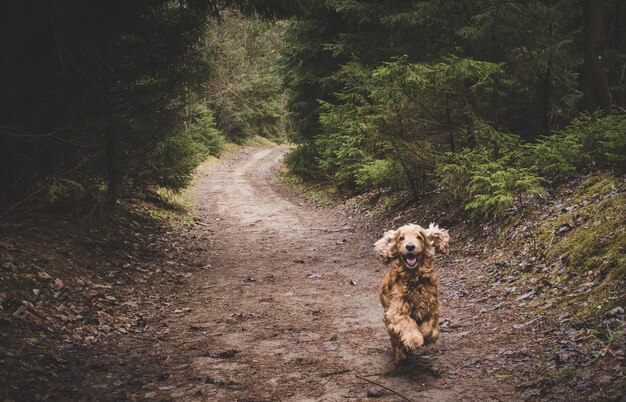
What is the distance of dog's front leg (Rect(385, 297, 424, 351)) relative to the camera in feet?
14.4

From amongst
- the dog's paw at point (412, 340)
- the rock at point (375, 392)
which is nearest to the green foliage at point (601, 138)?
the dog's paw at point (412, 340)

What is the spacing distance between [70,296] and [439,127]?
8455mm

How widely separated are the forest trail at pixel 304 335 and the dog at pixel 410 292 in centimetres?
35

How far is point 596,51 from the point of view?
34.9 ft

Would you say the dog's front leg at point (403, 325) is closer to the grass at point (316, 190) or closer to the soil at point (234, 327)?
the soil at point (234, 327)

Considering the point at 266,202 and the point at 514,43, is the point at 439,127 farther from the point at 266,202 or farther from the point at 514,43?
the point at 266,202

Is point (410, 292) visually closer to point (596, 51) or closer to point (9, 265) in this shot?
point (9, 265)

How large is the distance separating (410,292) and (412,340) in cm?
55

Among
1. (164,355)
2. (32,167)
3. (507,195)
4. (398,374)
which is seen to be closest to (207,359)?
(164,355)

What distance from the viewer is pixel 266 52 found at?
44.6m

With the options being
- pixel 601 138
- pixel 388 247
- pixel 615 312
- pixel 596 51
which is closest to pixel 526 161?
pixel 601 138

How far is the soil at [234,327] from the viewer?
4.25 m

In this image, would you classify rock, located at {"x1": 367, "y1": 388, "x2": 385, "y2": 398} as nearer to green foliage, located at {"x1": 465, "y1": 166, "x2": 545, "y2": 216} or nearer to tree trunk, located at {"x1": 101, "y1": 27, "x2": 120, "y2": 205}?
green foliage, located at {"x1": 465, "y1": 166, "x2": 545, "y2": 216}

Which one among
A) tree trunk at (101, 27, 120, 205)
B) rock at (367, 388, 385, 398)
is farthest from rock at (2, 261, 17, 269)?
rock at (367, 388, 385, 398)
